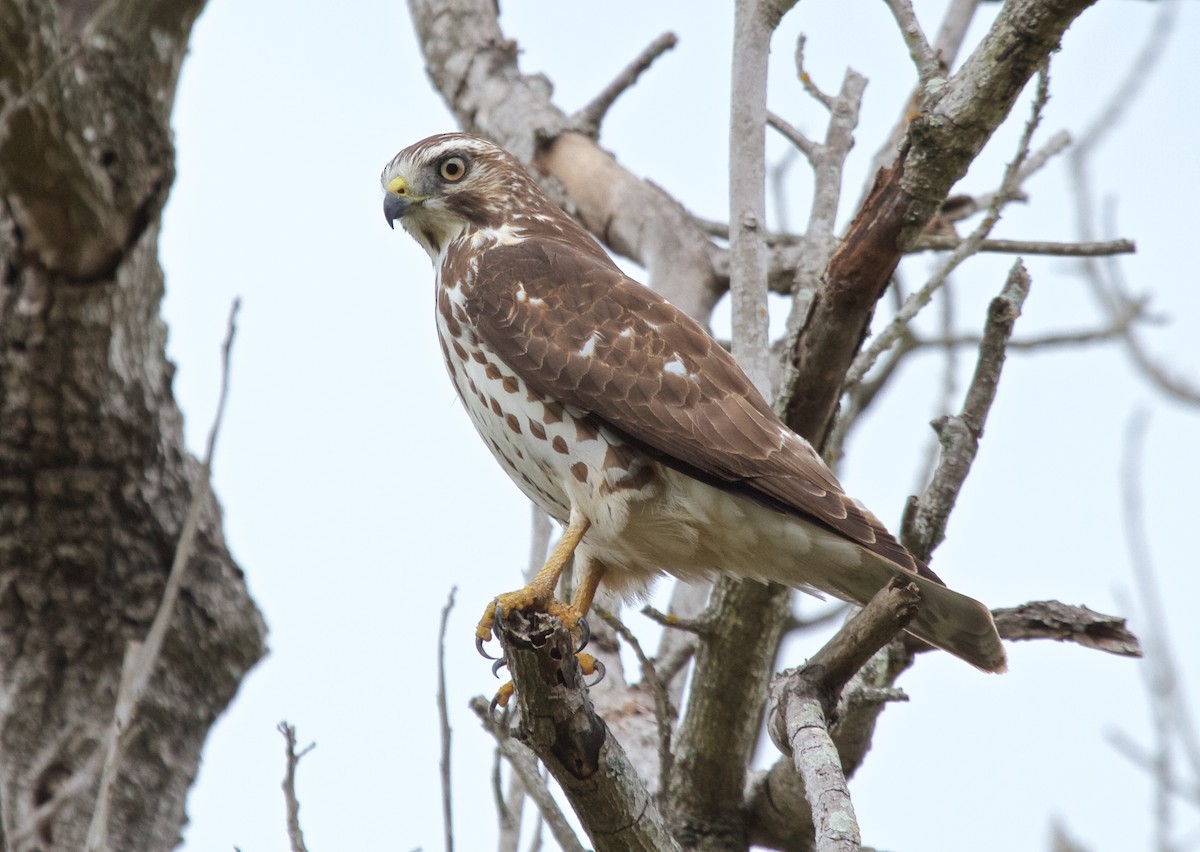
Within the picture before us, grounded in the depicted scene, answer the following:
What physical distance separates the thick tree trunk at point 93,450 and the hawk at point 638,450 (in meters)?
1.28

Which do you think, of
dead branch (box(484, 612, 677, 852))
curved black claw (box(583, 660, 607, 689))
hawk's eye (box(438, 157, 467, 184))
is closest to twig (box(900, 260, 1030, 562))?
curved black claw (box(583, 660, 607, 689))

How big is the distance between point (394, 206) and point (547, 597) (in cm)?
227

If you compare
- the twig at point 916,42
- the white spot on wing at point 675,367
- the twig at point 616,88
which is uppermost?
the twig at point 616,88

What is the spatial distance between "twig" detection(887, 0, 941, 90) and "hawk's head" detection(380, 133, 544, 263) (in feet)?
6.13

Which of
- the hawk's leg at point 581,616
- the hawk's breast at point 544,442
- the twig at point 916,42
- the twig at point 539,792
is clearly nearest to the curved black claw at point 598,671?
the hawk's leg at point 581,616

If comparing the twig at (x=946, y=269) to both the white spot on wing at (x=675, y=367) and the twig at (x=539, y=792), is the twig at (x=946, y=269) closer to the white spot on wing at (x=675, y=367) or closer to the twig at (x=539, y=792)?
the white spot on wing at (x=675, y=367)

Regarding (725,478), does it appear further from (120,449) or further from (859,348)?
(120,449)

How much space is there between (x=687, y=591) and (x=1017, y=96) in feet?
8.54

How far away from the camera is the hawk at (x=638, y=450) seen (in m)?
4.61

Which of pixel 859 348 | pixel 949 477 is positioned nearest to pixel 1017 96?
pixel 859 348

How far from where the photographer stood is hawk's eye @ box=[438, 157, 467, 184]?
20.1ft

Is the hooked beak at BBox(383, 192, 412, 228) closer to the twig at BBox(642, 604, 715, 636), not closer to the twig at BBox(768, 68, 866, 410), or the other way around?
the twig at BBox(768, 68, 866, 410)

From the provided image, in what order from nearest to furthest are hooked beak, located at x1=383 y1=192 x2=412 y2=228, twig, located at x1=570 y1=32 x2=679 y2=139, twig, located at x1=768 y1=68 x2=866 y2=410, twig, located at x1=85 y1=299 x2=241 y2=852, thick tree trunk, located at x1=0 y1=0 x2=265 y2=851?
twig, located at x1=85 y1=299 x2=241 y2=852
thick tree trunk, located at x1=0 y1=0 x2=265 y2=851
twig, located at x1=768 y1=68 x2=866 y2=410
hooked beak, located at x1=383 y1=192 x2=412 y2=228
twig, located at x1=570 y1=32 x2=679 y2=139

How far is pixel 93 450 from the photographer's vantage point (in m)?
5.79
